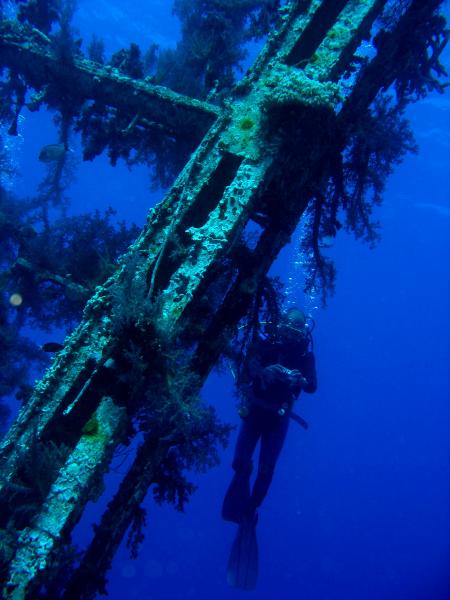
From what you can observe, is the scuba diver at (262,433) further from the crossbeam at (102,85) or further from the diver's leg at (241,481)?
the crossbeam at (102,85)

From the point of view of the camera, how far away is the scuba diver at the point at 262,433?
8.59 m

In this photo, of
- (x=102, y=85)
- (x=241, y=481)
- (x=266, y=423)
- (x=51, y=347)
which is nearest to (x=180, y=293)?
(x=51, y=347)

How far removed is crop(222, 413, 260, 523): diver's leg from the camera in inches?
339

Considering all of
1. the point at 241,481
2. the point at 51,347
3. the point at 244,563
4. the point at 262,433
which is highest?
the point at 262,433

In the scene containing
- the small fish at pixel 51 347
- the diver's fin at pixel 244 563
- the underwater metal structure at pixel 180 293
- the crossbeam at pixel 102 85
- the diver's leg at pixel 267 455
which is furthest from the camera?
the diver's fin at pixel 244 563

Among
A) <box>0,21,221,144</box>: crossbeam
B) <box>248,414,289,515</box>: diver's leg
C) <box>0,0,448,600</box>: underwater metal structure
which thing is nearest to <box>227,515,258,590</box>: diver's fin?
<box>248,414,289,515</box>: diver's leg

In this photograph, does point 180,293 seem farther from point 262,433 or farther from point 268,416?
point 262,433

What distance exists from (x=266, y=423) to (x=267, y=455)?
72 centimetres

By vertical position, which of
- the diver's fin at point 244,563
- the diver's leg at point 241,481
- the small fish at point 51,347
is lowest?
the small fish at point 51,347

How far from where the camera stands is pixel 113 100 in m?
5.31

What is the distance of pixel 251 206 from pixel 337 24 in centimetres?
213

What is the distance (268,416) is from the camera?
9.40 m

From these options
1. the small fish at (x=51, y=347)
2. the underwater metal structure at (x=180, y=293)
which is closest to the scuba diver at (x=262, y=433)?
the underwater metal structure at (x=180, y=293)

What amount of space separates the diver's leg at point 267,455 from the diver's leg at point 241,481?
195 mm
